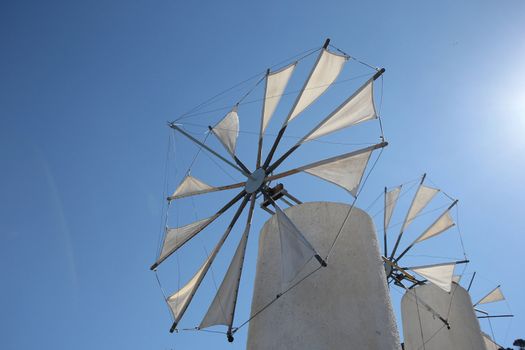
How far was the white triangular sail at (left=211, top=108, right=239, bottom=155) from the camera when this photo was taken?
25.2 ft

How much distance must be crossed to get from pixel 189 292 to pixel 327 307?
266 cm

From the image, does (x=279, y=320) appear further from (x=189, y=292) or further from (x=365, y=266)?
(x=189, y=292)

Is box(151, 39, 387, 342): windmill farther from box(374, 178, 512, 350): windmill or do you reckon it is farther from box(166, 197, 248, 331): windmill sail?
box(374, 178, 512, 350): windmill

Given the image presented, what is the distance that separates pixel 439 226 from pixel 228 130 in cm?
842

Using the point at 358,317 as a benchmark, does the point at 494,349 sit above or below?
above

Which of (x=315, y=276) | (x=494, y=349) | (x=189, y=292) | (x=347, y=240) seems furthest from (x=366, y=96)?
(x=494, y=349)

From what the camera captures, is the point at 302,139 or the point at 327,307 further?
the point at 302,139

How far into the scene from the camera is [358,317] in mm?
5348

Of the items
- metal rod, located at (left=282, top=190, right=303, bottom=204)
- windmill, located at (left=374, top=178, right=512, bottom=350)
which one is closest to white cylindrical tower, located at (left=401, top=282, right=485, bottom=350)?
windmill, located at (left=374, top=178, right=512, bottom=350)

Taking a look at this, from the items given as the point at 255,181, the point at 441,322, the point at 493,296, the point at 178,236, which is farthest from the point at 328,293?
the point at 493,296

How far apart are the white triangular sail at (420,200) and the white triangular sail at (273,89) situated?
23.5ft

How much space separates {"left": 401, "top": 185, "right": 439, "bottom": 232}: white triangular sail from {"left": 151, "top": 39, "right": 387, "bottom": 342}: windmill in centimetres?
712

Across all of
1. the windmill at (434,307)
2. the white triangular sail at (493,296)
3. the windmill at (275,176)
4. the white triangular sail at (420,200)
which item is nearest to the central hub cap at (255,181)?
the windmill at (275,176)

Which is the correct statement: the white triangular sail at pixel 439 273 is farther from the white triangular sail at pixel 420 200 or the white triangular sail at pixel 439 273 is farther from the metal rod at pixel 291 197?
the metal rod at pixel 291 197
